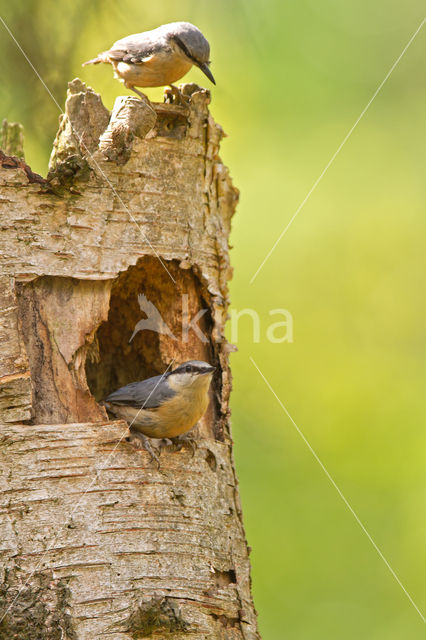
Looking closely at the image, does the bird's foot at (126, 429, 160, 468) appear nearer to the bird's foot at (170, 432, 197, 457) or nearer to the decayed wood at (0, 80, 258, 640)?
the decayed wood at (0, 80, 258, 640)

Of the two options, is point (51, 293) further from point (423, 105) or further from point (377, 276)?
point (423, 105)

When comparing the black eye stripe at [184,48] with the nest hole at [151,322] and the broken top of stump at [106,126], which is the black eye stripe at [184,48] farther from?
the nest hole at [151,322]

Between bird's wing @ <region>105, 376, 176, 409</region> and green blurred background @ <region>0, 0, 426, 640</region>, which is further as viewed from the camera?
green blurred background @ <region>0, 0, 426, 640</region>

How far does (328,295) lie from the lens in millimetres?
7016

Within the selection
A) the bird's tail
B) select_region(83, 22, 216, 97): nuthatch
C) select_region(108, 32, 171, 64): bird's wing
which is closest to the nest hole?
select_region(83, 22, 216, 97): nuthatch

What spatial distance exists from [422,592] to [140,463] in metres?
3.83

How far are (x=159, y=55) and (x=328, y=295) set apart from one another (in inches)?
119

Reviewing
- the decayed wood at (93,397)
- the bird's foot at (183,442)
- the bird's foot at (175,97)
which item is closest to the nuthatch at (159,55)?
the bird's foot at (175,97)

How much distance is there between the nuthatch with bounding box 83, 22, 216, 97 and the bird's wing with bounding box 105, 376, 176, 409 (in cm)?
172

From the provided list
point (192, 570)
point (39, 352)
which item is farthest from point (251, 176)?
point (192, 570)

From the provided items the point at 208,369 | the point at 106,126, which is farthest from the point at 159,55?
the point at 208,369

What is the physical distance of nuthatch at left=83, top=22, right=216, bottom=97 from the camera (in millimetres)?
4688

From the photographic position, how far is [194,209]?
13.8 ft

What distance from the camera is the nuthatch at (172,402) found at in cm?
411
